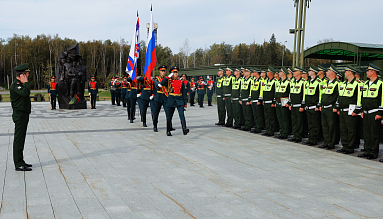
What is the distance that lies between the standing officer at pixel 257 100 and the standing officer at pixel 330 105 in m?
2.68

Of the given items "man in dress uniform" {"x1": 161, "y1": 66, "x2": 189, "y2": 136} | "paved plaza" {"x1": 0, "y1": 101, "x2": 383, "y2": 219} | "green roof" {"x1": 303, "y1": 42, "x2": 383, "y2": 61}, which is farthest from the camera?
"green roof" {"x1": 303, "y1": 42, "x2": 383, "y2": 61}

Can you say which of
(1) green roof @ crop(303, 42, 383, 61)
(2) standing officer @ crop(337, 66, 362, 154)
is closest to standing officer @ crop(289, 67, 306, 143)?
(2) standing officer @ crop(337, 66, 362, 154)

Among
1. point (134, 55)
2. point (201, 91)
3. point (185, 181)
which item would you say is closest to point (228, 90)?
point (134, 55)

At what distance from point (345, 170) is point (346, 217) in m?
2.62

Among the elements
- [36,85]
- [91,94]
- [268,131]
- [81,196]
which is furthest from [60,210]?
[36,85]

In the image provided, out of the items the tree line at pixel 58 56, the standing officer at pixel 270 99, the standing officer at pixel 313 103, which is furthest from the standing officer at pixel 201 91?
the tree line at pixel 58 56

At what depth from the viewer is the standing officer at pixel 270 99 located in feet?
33.9

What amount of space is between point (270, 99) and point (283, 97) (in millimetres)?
582

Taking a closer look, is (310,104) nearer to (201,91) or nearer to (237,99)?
(237,99)

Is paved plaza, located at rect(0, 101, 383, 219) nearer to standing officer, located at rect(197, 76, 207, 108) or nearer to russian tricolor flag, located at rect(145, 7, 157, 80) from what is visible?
russian tricolor flag, located at rect(145, 7, 157, 80)

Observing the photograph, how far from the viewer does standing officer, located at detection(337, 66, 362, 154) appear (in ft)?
25.0

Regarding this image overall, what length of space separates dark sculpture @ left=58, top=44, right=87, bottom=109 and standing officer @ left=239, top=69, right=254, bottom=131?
489 inches

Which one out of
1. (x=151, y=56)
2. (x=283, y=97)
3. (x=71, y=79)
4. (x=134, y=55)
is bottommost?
(x=283, y=97)

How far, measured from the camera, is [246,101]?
1144cm
